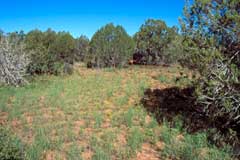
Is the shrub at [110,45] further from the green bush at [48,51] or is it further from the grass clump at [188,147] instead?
the grass clump at [188,147]

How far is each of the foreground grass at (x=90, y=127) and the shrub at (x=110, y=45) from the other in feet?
39.5

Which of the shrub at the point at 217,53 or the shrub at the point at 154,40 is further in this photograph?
the shrub at the point at 154,40

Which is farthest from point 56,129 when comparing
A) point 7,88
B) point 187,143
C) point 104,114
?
point 7,88

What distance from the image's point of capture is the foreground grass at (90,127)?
557 cm

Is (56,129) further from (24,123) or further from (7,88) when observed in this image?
(7,88)

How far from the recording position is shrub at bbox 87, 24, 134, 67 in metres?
23.6

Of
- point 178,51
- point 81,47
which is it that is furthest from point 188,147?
point 81,47

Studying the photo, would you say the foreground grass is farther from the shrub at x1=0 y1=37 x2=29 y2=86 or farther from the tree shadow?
the shrub at x1=0 y1=37 x2=29 y2=86

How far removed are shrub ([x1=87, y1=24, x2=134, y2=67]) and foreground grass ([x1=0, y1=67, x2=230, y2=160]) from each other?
12041mm

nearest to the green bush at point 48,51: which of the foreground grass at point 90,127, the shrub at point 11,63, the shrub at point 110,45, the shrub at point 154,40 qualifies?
the shrub at point 11,63

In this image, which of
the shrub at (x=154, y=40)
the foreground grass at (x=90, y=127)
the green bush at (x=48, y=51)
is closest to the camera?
the foreground grass at (x=90, y=127)

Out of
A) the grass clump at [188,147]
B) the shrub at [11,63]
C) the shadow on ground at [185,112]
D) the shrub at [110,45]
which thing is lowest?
the grass clump at [188,147]

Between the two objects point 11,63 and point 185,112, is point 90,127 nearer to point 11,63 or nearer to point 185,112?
point 185,112

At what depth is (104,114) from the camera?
8.60 metres
